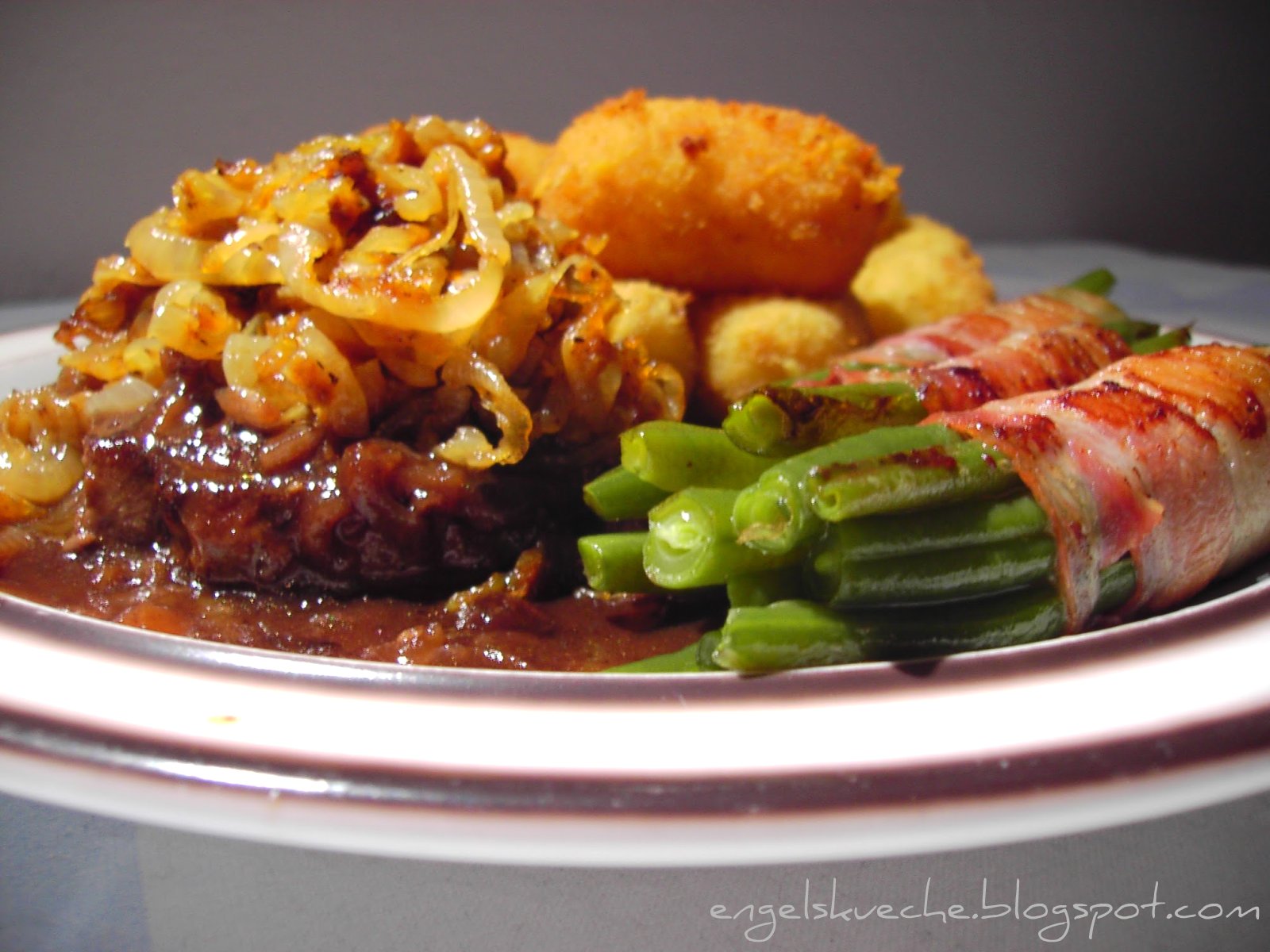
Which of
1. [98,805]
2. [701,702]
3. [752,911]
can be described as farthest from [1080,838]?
[98,805]

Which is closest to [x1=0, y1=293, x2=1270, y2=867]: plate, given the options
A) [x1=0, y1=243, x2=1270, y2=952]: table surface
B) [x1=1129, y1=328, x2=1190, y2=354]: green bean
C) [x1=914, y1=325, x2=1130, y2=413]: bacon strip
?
[x1=0, y1=243, x2=1270, y2=952]: table surface

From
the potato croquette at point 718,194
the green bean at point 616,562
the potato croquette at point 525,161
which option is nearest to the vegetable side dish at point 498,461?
the green bean at point 616,562

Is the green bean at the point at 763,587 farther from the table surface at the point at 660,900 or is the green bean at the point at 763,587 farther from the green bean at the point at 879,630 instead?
the table surface at the point at 660,900

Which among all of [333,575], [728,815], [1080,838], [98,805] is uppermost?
[728,815]

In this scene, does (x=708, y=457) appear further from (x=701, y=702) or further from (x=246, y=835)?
(x=246, y=835)

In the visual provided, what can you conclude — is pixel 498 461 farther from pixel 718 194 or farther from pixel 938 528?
pixel 718 194

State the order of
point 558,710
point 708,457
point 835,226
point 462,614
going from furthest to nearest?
point 835,226
point 462,614
point 708,457
point 558,710
